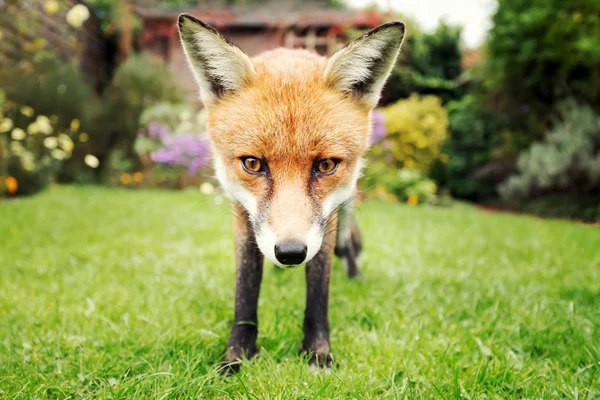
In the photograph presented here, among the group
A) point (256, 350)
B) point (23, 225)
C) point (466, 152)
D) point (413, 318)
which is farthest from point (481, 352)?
point (466, 152)

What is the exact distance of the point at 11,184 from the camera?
237 inches

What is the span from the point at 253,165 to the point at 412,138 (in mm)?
9206

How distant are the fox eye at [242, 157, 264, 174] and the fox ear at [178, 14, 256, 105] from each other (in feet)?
1.36

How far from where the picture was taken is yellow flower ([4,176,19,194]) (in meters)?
6.01

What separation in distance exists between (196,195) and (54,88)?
3697 mm

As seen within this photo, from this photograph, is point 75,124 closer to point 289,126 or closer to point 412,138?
point 412,138

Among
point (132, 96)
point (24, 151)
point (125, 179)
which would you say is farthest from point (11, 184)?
point (132, 96)

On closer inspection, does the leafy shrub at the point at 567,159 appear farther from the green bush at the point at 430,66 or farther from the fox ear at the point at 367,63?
the fox ear at the point at 367,63

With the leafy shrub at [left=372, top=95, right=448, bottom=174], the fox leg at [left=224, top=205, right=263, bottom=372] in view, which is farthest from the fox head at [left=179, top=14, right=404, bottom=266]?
the leafy shrub at [left=372, top=95, right=448, bottom=174]

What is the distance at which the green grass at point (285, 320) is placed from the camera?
5.48 feet

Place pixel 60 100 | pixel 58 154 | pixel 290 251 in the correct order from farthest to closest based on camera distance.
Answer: pixel 60 100
pixel 58 154
pixel 290 251

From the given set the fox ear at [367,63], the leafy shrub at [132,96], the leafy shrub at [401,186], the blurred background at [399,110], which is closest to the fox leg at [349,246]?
the fox ear at [367,63]

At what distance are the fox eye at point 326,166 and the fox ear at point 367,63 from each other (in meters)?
0.41

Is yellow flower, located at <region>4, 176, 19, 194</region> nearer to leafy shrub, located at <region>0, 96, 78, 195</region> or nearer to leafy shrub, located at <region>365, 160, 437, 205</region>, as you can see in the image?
leafy shrub, located at <region>0, 96, 78, 195</region>
